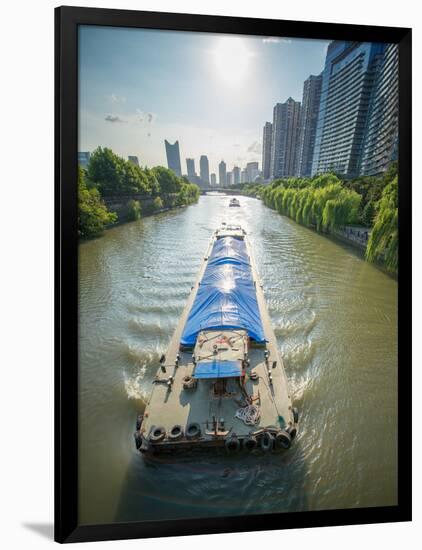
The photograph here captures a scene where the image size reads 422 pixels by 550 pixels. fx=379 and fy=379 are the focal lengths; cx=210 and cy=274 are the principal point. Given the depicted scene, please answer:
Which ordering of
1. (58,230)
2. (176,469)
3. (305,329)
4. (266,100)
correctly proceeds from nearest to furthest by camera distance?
(58,230), (176,469), (266,100), (305,329)

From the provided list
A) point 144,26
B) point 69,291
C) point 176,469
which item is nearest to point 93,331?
point 69,291

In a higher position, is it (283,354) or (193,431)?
(283,354)

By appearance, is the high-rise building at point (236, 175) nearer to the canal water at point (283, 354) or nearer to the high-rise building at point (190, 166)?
the canal water at point (283, 354)

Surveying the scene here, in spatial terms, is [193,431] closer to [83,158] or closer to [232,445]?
[232,445]

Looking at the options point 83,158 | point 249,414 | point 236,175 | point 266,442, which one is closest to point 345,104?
point 236,175

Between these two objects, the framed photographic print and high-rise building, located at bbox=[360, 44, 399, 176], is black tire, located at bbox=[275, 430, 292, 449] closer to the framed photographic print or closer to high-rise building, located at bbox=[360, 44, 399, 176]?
the framed photographic print

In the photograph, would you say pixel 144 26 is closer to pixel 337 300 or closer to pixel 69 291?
pixel 69 291

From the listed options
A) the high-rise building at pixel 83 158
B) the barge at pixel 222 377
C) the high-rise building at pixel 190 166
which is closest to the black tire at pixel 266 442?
the barge at pixel 222 377

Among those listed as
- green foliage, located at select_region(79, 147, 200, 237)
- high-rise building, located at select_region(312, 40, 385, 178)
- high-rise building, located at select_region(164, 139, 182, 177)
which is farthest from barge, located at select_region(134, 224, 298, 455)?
high-rise building, located at select_region(312, 40, 385, 178)
